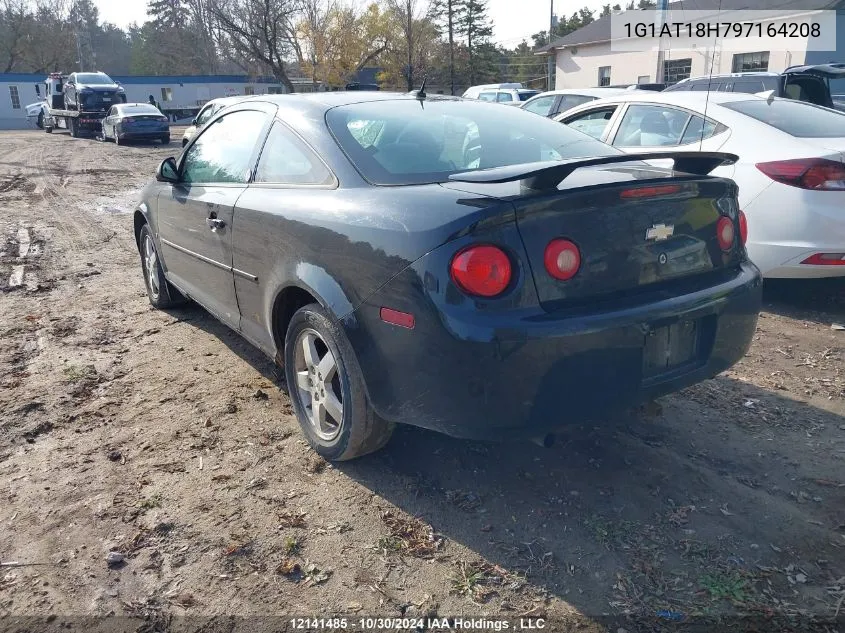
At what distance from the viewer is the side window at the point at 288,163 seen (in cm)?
320

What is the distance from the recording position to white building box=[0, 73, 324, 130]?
49344 mm

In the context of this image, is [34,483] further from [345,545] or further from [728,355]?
[728,355]

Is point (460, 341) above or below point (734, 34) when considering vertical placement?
below

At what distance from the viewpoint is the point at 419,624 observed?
226 centimetres

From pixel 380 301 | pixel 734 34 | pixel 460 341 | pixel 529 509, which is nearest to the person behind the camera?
pixel 460 341

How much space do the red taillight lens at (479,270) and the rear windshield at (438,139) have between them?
0.63 meters

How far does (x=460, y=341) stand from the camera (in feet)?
7.80

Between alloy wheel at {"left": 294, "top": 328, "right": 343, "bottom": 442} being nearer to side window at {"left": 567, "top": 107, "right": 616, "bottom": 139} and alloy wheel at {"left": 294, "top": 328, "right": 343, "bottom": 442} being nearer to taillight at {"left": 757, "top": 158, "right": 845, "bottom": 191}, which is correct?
taillight at {"left": 757, "top": 158, "right": 845, "bottom": 191}

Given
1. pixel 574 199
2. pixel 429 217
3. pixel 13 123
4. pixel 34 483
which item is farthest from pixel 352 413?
pixel 13 123

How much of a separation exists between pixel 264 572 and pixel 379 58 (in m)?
48.7

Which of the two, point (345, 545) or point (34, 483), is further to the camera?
point (34, 483)

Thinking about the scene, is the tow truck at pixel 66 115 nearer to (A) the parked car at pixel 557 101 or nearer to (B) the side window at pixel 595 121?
(A) the parked car at pixel 557 101

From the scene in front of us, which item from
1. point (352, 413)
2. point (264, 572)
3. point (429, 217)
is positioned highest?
point (429, 217)

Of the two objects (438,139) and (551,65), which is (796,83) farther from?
(551,65)
